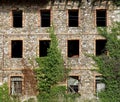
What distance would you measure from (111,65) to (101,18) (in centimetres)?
422

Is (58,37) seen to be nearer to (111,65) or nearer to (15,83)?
(111,65)

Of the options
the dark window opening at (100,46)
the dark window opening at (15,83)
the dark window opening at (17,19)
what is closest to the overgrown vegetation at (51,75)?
the dark window opening at (15,83)

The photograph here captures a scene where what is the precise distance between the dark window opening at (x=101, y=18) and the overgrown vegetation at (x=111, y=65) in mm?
1108

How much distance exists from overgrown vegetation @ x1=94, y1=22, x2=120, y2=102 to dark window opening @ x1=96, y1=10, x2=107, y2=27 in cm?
111

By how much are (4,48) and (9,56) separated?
76 centimetres

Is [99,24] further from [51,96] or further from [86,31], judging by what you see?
[51,96]

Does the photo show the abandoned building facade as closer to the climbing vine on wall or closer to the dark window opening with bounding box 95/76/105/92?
the dark window opening with bounding box 95/76/105/92

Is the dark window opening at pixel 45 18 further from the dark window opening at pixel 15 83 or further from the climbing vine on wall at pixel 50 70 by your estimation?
the dark window opening at pixel 15 83

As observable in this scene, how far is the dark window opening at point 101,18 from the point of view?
48.2m

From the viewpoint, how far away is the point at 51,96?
4672 centimetres

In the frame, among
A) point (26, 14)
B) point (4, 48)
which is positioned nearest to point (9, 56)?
point (4, 48)

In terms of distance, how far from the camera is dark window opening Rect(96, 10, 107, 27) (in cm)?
4819

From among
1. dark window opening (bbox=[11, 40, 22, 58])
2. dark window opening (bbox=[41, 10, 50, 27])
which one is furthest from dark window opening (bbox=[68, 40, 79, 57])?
dark window opening (bbox=[11, 40, 22, 58])

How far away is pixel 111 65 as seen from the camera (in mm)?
46500
